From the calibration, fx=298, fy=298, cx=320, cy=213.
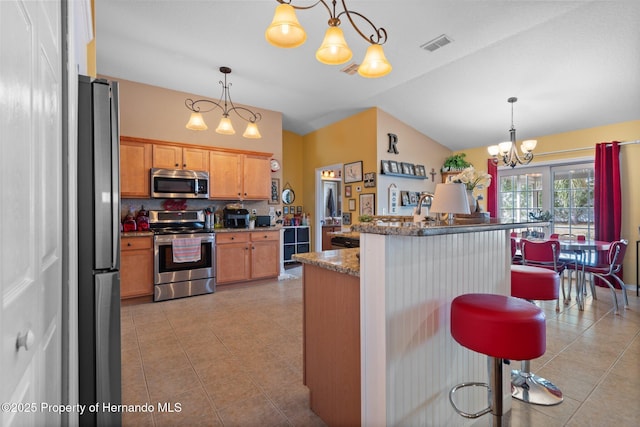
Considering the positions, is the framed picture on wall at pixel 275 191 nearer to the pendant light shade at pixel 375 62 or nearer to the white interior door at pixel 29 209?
the pendant light shade at pixel 375 62

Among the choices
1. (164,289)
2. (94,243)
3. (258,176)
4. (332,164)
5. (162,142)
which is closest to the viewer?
(94,243)

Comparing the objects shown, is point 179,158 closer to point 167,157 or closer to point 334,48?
point 167,157

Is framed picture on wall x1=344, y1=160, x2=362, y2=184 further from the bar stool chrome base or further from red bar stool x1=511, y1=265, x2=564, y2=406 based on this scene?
the bar stool chrome base

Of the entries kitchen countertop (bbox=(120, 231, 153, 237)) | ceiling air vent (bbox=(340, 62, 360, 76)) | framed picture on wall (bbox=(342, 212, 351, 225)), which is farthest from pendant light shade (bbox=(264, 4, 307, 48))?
framed picture on wall (bbox=(342, 212, 351, 225))

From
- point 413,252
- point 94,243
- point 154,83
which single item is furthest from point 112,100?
point 154,83

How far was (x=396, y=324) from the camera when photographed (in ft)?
4.40

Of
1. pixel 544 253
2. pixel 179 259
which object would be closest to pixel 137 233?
pixel 179 259

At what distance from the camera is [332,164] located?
6.07 m

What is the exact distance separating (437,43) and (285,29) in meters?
2.45

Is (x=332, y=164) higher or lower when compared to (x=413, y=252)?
higher

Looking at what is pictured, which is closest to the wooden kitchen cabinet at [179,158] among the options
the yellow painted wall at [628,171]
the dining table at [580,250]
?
the dining table at [580,250]

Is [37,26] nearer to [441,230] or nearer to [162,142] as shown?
[441,230]

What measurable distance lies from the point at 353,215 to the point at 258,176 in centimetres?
191

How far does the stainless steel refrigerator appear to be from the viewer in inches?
51.3
